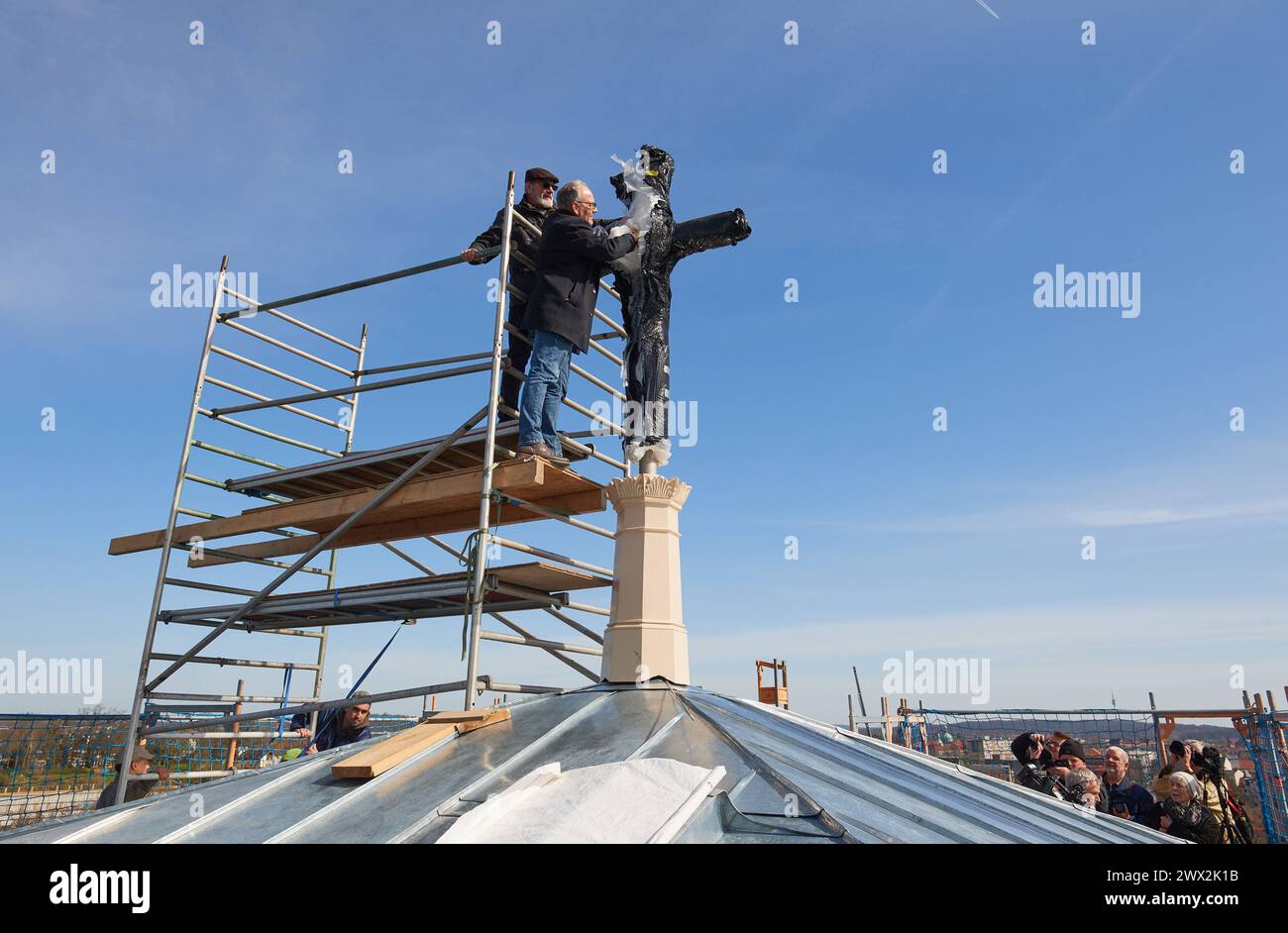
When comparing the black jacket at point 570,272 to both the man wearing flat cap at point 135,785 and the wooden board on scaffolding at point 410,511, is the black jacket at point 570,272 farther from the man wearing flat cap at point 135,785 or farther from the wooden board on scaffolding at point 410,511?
the man wearing flat cap at point 135,785

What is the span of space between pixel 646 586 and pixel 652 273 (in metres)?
2.52

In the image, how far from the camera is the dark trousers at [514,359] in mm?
7641

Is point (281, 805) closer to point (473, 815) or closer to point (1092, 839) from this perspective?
point (473, 815)

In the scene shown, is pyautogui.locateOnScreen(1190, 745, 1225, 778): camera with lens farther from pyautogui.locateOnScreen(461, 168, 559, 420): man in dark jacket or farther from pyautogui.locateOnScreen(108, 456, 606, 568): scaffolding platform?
pyautogui.locateOnScreen(461, 168, 559, 420): man in dark jacket

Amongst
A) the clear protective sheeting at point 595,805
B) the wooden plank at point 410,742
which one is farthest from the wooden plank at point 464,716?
the clear protective sheeting at point 595,805

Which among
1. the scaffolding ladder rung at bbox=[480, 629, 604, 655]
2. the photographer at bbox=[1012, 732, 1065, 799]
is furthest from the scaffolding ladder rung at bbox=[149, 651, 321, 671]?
the photographer at bbox=[1012, 732, 1065, 799]

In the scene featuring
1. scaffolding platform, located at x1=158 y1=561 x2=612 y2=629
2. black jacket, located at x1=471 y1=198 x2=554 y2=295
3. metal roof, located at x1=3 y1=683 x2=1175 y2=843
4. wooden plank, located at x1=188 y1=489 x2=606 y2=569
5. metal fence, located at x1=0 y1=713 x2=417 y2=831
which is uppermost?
black jacket, located at x1=471 y1=198 x2=554 y2=295

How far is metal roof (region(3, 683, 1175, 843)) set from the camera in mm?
2779

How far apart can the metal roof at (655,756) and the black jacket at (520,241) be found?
4353mm

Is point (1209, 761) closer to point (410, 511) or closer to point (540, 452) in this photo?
point (540, 452)

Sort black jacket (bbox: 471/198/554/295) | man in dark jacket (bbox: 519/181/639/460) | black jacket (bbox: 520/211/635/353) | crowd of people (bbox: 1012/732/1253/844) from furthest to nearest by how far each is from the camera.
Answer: crowd of people (bbox: 1012/732/1253/844) < black jacket (bbox: 471/198/554/295) < man in dark jacket (bbox: 519/181/639/460) < black jacket (bbox: 520/211/635/353)

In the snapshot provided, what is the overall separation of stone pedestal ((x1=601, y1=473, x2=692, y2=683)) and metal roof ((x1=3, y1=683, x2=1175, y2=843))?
21 cm

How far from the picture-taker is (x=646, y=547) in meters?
5.18

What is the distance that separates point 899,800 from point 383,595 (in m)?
5.54
